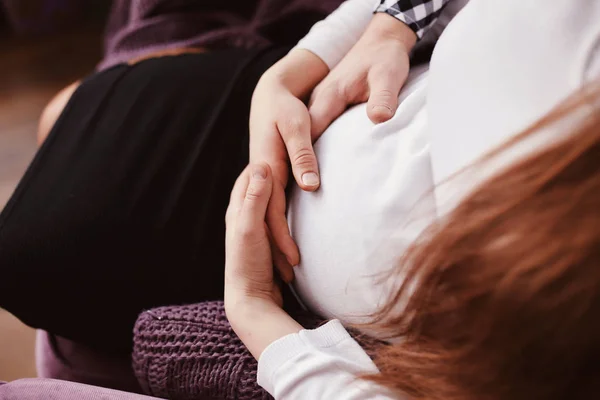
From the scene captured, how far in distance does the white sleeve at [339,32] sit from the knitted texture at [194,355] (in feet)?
1.13

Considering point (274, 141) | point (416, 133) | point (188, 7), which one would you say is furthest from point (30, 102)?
point (416, 133)

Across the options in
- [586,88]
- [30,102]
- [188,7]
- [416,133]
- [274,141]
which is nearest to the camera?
[586,88]

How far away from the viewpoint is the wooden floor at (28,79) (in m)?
1.44

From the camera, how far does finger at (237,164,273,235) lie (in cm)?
59

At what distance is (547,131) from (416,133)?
13cm

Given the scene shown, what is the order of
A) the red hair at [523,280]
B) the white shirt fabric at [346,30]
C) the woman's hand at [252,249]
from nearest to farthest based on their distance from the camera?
the red hair at [523,280] → the woman's hand at [252,249] → the white shirt fabric at [346,30]

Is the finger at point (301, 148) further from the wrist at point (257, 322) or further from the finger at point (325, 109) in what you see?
the wrist at point (257, 322)

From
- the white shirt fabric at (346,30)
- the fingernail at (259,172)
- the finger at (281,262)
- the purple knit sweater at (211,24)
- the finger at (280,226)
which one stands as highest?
the purple knit sweater at (211,24)

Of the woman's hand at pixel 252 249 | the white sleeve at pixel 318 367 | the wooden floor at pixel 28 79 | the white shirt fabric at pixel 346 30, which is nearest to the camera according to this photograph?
the white sleeve at pixel 318 367

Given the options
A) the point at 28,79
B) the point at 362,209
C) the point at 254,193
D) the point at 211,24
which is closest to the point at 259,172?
the point at 254,193

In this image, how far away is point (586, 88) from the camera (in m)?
0.41

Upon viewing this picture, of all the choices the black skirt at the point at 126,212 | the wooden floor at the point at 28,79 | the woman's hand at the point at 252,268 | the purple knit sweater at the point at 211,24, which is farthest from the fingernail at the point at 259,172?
the wooden floor at the point at 28,79

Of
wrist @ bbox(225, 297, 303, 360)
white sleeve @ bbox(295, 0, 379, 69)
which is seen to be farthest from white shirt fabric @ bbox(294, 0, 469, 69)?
wrist @ bbox(225, 297, 303, 360)

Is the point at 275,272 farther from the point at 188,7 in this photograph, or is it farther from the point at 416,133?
the point at 188,7
